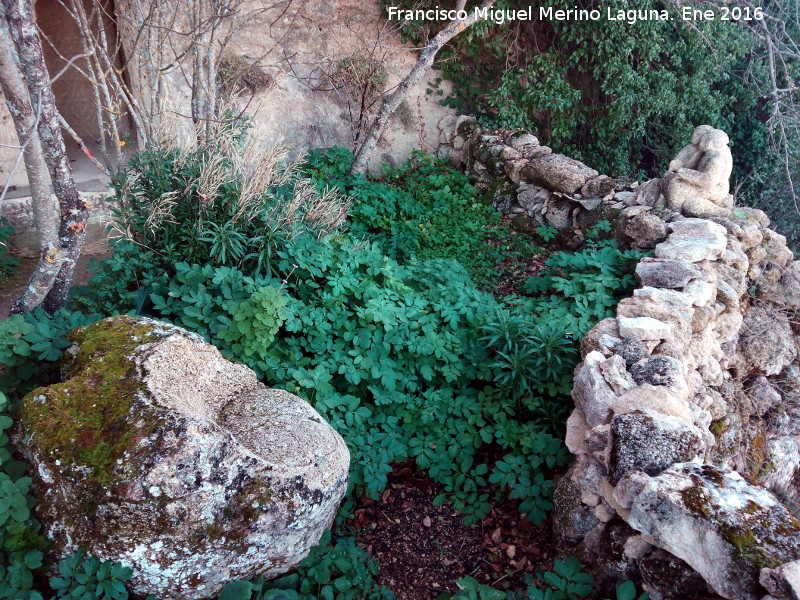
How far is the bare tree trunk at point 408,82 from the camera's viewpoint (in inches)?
232

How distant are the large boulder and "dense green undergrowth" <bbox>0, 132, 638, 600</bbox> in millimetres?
364

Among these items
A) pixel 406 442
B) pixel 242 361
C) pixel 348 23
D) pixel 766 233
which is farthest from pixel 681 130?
pixel 242 361

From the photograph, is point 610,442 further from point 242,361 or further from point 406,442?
point 242,361

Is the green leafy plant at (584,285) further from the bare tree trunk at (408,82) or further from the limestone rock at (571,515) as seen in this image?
the bare tree trunk at (408,82)

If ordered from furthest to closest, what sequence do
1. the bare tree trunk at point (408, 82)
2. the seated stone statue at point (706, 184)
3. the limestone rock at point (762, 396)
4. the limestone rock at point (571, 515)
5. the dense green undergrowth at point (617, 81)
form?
the dense green undergrowth at point (617, 81), the bare tree trunk at point (408, 82), the seated stone statue at point (706, 184), the limestone rock at point (762, 396), the limestone rock at point (571, 515)

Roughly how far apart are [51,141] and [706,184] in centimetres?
512

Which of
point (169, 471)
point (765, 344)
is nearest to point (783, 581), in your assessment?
point (169, 471)

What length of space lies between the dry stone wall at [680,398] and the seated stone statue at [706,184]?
133 millimetres

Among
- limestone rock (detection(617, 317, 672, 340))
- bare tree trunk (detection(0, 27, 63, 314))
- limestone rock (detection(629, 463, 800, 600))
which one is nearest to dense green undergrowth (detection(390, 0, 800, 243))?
limestone rock (detection(617, 317, 672, 340))

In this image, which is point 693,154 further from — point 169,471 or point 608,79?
point 169,471

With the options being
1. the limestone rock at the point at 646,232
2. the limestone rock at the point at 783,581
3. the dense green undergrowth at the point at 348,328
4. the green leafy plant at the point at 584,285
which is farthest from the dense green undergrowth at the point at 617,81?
the limestone rock at the point at 783,581

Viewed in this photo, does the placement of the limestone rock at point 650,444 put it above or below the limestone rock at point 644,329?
below

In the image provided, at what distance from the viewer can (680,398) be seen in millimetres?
2863

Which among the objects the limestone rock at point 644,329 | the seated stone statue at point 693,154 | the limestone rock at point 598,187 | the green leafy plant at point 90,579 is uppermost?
the seated stone statue at point 693,154
